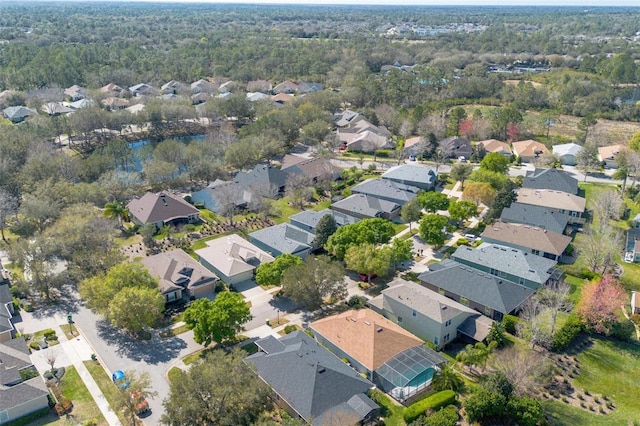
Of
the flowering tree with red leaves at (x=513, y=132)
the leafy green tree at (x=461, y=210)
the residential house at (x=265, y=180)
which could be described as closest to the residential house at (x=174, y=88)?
the residential house at (x=265, y=180)

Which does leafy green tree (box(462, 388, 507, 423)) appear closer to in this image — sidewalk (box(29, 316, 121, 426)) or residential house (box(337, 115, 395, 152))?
sidewalk (box(29, 316, 121, 426))

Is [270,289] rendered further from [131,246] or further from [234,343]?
[131,246]

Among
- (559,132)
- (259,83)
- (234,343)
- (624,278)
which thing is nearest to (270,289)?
(234,343)

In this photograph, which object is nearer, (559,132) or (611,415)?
(611,415)

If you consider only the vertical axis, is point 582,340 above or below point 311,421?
below

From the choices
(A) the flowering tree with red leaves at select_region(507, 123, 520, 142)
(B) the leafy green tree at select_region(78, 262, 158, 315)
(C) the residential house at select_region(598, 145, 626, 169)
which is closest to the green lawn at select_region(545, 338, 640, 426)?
(B) the leafy green tree at select_region(78, 262, 158, 315)

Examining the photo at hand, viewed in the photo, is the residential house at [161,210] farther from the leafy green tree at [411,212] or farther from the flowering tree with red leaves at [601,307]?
the flowering tree with red leaves at [601,307]
